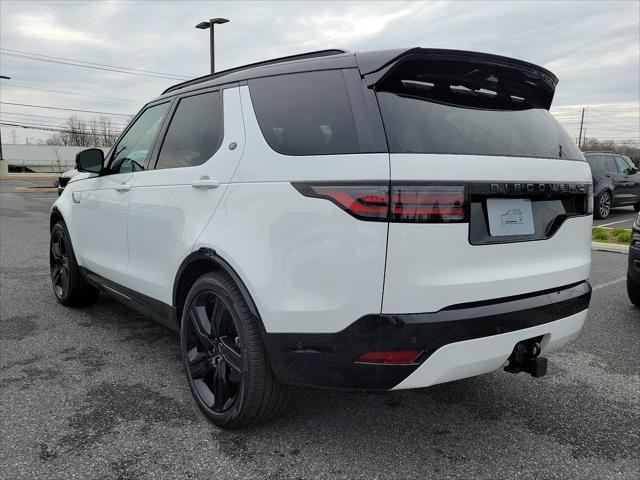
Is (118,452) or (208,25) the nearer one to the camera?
(118,452)

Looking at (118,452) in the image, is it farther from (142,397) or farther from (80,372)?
(80,372)

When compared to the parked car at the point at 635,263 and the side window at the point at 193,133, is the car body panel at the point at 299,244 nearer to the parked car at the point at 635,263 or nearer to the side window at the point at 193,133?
the side window at the point at 193,133

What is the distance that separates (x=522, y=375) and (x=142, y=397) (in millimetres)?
2370

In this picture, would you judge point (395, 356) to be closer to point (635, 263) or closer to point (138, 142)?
point (138, 142)

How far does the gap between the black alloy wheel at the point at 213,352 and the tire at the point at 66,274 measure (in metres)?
2.17

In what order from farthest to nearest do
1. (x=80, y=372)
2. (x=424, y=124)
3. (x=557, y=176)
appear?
(x=80, y=372) < (x=557, y=176) < (x=424, y=124)

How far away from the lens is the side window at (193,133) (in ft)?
9.02

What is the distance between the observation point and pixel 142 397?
2957 millimetres

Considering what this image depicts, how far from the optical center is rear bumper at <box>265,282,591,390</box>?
1982 millimetres

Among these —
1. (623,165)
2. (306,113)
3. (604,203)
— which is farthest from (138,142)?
(623,165)

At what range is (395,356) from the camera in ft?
6.57

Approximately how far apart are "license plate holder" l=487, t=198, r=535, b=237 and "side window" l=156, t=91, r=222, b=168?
4.57ft

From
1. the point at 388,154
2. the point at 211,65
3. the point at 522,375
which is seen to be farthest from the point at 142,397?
the point at 211,65

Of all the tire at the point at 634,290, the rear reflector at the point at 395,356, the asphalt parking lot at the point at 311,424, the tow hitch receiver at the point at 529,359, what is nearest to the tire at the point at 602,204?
the tire at the point at 634,290
